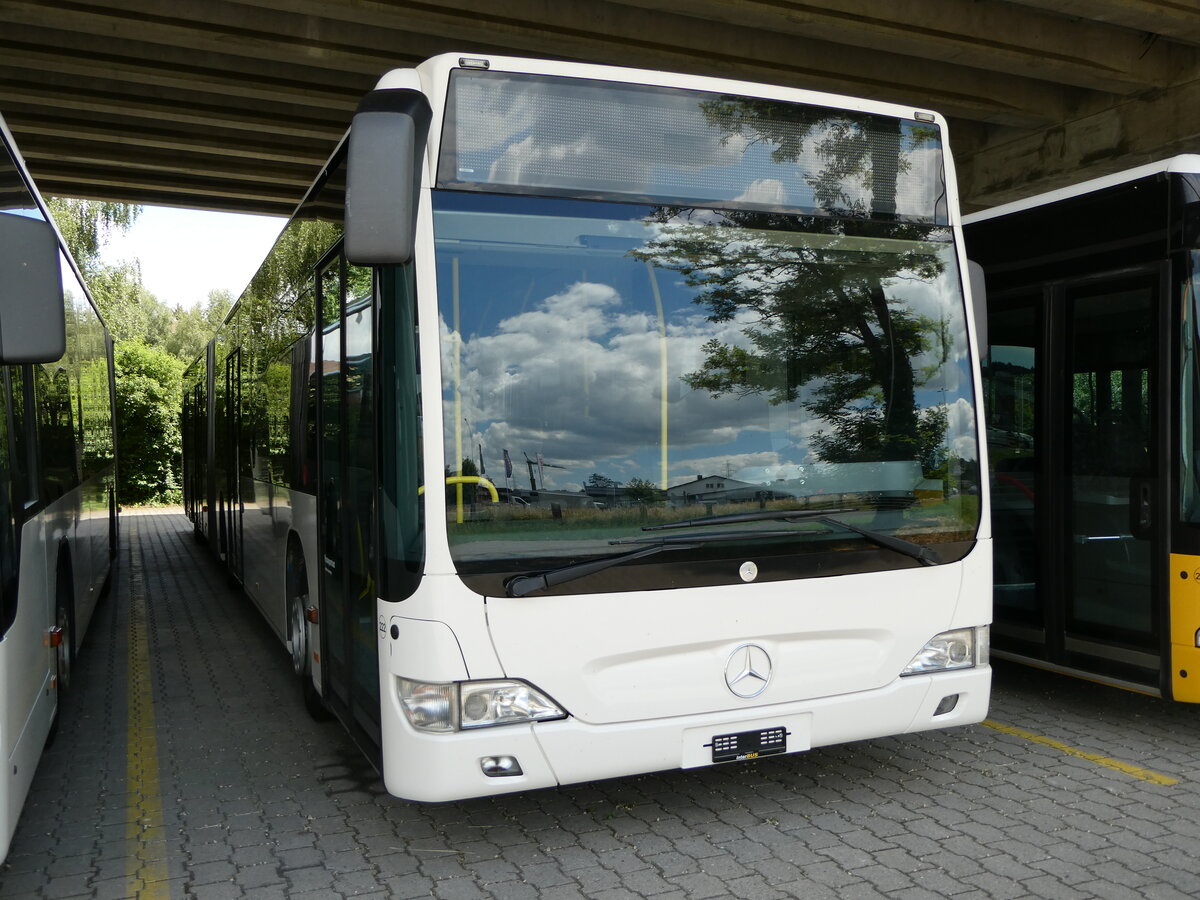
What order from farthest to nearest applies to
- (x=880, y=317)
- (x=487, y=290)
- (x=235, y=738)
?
(x=235, y=738)
(x=880, y=317)
(x=487, y=290)

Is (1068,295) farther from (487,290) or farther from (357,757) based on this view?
(357,757)


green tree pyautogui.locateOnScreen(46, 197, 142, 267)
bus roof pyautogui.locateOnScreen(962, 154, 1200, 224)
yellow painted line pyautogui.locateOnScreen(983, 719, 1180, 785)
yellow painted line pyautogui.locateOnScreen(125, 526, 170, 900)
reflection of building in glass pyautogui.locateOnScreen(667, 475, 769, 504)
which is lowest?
yellow painted line pyautogui.locateOnScreen(125, 526, 170, 900)

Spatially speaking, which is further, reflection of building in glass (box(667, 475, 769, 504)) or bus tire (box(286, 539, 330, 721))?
bus tire (box(286, 539, 330, 721))

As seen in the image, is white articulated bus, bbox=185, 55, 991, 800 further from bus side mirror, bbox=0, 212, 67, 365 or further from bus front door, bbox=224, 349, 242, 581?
bus front door, bbox=224, 349, 242, 581

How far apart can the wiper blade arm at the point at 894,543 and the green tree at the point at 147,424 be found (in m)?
25.0

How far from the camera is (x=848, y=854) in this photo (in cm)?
423

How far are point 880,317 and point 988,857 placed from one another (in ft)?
7.18

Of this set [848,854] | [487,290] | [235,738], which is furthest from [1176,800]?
[235,738]

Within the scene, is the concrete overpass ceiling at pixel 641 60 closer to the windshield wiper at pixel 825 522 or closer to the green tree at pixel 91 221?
the windshield wiper at pixel 825 522

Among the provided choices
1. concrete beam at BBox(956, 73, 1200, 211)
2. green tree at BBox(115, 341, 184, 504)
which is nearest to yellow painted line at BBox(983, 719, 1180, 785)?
concrete beam at BBox(956, 73, 1200, 211)

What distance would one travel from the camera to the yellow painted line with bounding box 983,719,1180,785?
16.7ft

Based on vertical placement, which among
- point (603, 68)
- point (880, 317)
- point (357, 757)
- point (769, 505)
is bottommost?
point (357, 757)

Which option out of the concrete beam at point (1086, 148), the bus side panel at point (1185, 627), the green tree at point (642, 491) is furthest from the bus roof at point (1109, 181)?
the concrete beam at point (1086, 148)

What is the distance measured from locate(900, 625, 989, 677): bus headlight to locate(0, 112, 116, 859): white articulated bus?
3.45 meters
